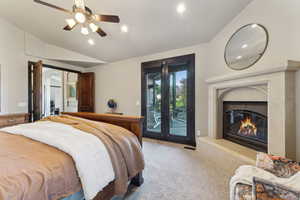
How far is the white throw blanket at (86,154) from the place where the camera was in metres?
1.21

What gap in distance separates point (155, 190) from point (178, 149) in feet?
5.55

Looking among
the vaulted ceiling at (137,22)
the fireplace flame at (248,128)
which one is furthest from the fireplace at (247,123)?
the vaulted ceiling at (137,22)

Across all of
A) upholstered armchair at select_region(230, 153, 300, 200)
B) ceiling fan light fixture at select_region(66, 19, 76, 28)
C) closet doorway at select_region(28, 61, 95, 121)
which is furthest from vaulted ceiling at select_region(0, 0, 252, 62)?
upholstered armchair at select_region(230, 153, 300, 200)

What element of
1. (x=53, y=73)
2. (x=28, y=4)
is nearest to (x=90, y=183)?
(x=28, y=4)

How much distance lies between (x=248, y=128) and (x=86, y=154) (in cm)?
260

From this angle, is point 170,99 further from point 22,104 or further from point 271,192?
point 22,104

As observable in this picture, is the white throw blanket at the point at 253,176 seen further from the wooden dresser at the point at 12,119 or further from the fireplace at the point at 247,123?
the wooden dresser at the point at 12,119

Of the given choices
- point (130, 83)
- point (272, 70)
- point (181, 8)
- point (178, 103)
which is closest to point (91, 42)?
point (130, 83)

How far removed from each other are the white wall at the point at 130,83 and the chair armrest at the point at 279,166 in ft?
6.82

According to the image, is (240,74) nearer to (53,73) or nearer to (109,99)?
(109,99)

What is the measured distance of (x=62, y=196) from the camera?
1.08m

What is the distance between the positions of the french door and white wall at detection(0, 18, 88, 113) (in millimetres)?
3267

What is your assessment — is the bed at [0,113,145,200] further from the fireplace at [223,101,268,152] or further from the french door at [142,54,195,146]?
the french door at [142,54,195,146]

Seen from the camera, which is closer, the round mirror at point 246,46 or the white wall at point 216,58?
the white wall at point 216,58
